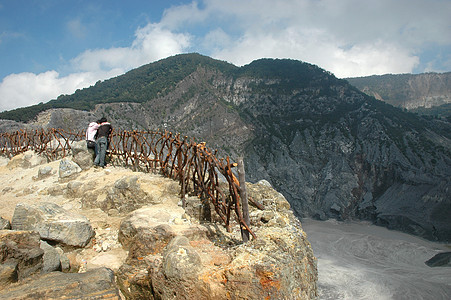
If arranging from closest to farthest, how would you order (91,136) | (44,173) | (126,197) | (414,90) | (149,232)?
(149,232), (126,197), (91,136), (44,173), (414,90)

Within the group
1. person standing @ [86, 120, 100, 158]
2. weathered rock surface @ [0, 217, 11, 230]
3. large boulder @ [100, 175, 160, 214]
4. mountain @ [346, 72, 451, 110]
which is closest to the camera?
weathered rock surface @ [0, 217, 11, 230]

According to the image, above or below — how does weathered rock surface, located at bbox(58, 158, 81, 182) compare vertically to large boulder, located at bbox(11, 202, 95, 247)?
above

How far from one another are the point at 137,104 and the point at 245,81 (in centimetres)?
1852

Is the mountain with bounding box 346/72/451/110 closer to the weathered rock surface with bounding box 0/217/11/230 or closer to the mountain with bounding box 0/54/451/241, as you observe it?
the mountain with bounding box 0/54/451/241

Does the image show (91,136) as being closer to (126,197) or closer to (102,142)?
(102,142)

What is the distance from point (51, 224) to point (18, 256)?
981 mm

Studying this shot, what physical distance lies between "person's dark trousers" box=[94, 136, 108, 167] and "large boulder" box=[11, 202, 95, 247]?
11.2ft

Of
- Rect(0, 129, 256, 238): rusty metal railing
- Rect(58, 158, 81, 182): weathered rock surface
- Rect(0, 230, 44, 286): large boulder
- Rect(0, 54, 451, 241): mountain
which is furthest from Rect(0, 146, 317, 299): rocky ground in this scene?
Rect(0, 54, 451, 241): mountain

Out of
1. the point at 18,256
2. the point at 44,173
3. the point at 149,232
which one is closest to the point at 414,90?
the point at 44,173

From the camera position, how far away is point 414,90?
6506 cm

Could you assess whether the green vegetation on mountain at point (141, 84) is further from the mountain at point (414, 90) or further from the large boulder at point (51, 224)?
the mountain at point (414, 90)

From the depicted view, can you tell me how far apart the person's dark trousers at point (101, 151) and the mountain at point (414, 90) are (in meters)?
71.7

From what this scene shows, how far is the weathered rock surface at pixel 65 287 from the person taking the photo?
2.33m

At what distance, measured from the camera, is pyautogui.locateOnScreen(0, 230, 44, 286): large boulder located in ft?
8.15
